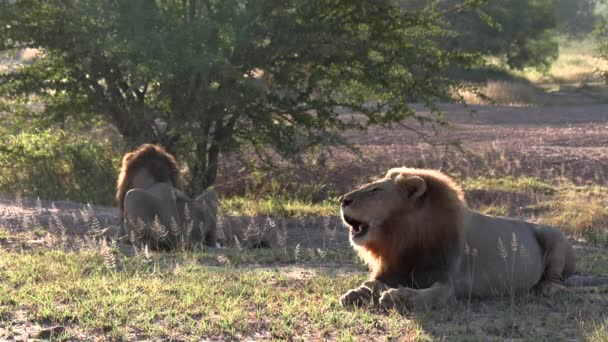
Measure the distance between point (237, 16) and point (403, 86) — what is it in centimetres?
234

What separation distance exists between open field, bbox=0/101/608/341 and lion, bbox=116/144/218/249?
0.44m

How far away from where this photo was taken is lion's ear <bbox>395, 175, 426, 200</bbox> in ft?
22.6

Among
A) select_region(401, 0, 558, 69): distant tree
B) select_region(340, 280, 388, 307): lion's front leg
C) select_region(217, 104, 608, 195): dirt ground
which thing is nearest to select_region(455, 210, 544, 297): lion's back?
select_region(340, 280, 388, 307): lion's front leg

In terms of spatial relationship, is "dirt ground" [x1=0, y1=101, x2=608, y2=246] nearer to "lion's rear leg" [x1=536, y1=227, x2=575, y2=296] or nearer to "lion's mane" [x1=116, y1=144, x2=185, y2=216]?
"lion's mane" [x1=116, y1=144, x2=185, y2=216]

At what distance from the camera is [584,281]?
7.84m

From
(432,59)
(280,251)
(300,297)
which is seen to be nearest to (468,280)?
(300,297)

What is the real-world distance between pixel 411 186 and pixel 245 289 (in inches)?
49.0

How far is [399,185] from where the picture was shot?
273 inches

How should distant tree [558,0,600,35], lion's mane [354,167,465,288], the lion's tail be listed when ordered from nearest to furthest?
lion's mane [354,167,465,288] → the lion's tail → distant tree [558,0,600,35]

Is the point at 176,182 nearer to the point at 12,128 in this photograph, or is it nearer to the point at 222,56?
the point at 222,56

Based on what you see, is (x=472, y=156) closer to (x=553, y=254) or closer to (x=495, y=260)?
(x=553, y=254)

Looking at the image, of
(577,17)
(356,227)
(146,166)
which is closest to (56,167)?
(146,166)

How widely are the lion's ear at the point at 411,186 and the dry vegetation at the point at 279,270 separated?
0.74m

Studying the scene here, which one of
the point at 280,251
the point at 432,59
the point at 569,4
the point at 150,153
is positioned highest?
the point at 569,4
